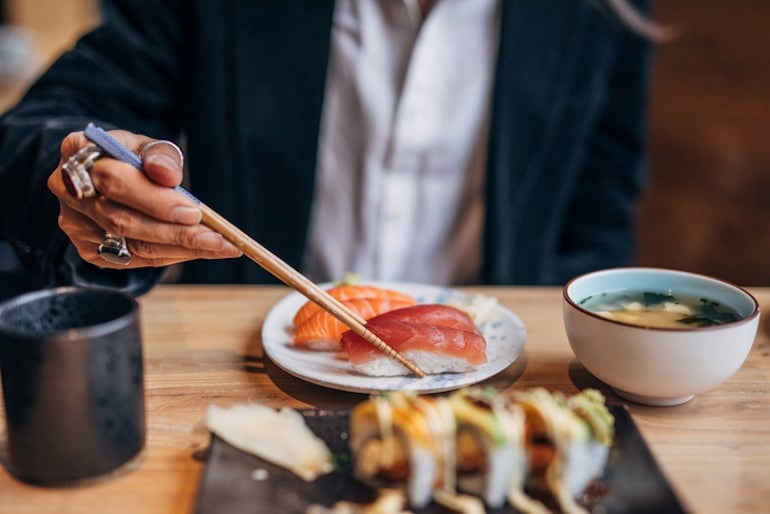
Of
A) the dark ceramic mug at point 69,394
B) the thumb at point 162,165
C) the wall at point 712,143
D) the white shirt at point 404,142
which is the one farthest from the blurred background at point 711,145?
the dark ceramic mug at point 69,394

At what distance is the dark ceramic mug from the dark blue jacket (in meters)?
0.74

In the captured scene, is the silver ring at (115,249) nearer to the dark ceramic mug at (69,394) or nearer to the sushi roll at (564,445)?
the dark ceramic mug at (69,394)

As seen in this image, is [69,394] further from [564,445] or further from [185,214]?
[564,445]

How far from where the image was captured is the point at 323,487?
2.14ft

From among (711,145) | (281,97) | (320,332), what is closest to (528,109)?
(281,97)

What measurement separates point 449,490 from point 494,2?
1.17m

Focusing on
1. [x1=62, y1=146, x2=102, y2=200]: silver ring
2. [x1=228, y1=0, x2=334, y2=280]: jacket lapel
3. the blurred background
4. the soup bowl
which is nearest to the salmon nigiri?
the soup bowl

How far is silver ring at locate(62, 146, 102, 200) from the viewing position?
0.80 m

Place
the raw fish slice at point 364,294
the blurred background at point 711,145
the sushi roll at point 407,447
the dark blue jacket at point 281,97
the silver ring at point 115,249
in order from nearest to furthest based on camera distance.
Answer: the sushi roll at point 407,447 < the silver ring at point 115,249 < the raw fish slice at point 364,294 < the dark blue jacket at point 281,97 < the blurred background at point 711,145

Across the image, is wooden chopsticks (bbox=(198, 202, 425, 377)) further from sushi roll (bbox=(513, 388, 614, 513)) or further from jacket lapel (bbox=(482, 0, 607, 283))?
jacket lapel (bbox=(482, 0, 607, 283))

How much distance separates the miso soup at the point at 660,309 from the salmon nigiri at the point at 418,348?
0.15m

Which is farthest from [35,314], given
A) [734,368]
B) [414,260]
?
[414,260]

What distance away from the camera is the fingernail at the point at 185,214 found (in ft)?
2.60

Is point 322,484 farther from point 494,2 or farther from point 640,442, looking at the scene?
point 494,2
